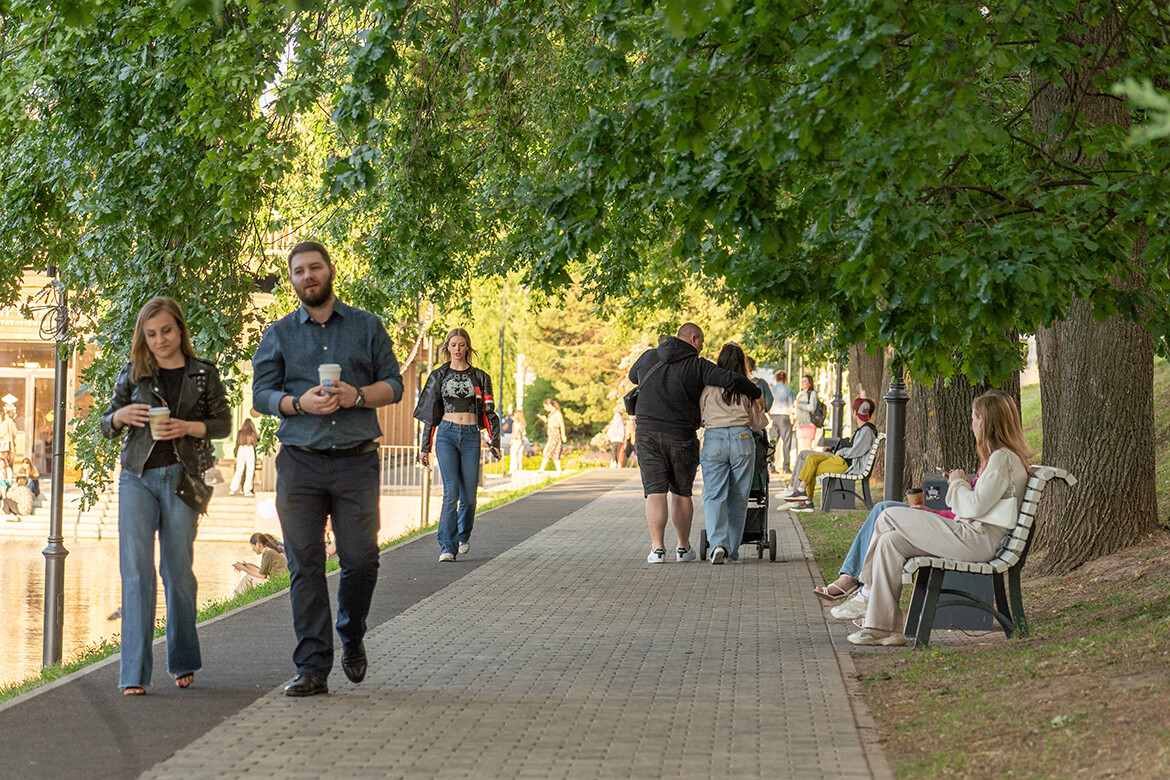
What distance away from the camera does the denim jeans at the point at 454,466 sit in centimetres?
1179

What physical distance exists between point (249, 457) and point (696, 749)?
1123 inches

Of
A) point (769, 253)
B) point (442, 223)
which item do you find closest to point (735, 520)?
point (442, 223)

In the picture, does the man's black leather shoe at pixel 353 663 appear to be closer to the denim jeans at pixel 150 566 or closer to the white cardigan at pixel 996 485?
the denim jeans at pixel 150 566

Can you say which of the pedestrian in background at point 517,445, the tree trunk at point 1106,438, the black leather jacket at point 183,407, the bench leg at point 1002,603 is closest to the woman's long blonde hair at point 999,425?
the bench leg at point 1002,603

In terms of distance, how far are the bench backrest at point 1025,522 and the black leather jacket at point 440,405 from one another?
523cm

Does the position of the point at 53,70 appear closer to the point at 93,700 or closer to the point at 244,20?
the point at 244,20

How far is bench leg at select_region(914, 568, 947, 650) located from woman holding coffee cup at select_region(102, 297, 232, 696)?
3.81 m

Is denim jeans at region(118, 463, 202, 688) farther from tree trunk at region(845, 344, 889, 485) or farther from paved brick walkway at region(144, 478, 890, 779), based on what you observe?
tree trunk at region(845, 344, 889, 485)

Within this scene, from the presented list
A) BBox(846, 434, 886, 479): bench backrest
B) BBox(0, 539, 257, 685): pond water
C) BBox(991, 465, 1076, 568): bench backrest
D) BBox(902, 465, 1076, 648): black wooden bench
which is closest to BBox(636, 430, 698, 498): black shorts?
BBox(902, 465, 1076, 648): black wooden bench

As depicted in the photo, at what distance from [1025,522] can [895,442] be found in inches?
158

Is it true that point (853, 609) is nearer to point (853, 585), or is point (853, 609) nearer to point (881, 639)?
point (853, 585)

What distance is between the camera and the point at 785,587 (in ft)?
34.2

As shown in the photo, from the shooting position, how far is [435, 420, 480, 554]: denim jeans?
11789 millimetres

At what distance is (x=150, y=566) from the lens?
20.5ft
